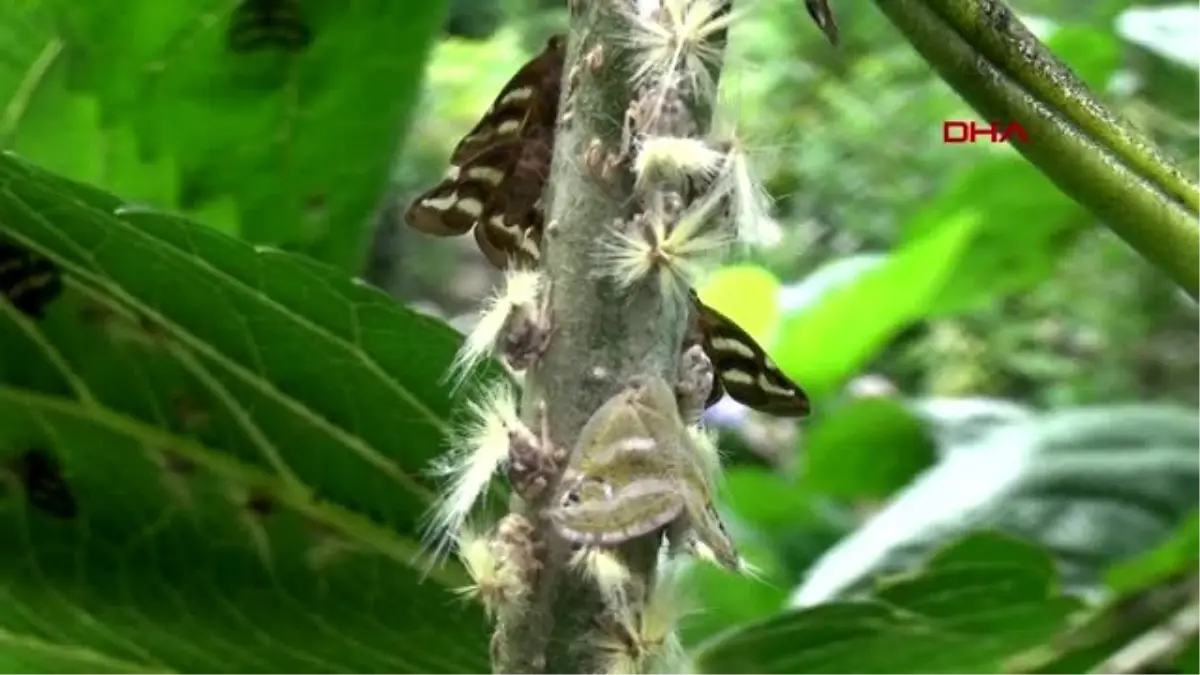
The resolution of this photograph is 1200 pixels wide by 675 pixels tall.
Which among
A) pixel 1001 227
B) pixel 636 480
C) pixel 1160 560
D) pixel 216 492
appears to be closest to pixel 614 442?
pixel 636 480

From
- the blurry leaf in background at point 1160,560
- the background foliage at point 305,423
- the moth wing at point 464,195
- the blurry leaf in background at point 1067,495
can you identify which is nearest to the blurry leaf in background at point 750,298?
the background foliage at point 305,423

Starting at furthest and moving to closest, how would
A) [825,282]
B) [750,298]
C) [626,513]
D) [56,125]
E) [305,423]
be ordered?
[825,282] < [750,298] < [56,125] < [305,423] < [626,513]

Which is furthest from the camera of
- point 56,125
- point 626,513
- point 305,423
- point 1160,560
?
point 1160,560

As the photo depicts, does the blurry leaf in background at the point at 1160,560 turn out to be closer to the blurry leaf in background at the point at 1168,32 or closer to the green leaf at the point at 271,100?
the blurry leaf in background at the point at 1168,32

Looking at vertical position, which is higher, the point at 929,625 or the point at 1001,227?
the point at 1001,227

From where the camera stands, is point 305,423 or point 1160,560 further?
point 1160,560

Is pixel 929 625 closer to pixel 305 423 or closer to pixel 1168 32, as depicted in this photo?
pixel 305 423

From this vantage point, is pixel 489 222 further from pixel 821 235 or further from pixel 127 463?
pixel 821 235

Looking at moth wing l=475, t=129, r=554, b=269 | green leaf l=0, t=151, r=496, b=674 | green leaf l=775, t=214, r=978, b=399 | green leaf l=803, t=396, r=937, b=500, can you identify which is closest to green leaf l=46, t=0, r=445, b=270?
green leaf l=0, t=151, r=496, b=674
